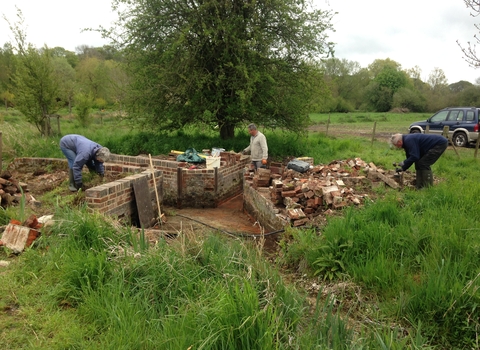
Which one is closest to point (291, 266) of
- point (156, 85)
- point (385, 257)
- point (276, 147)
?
point (385, 257)

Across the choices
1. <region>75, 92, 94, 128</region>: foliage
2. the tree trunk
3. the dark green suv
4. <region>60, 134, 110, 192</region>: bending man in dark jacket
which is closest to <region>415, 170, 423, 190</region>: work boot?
<region>60, 134, 110, 192</region>: bending man in dark jacket

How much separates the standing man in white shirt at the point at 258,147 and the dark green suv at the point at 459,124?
10127 millimetres

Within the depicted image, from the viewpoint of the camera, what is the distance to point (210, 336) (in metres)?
A: 2.09

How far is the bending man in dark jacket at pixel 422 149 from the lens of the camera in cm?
627

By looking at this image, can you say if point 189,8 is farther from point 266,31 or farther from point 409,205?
point 409,205

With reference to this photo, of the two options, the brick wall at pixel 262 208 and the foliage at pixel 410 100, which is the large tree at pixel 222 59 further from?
the foliage at pixel 410 100

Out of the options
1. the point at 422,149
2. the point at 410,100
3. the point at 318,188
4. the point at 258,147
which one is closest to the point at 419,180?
the point at 422,149

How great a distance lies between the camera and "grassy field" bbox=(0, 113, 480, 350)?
229 cm

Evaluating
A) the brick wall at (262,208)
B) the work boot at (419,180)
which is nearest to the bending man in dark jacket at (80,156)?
the brick wall at (262,208)

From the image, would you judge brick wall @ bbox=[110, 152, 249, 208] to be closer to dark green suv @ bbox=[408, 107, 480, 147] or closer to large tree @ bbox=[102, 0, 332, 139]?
large tree @ bbox=[102, 0, 332, 139]

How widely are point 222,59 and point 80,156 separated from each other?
6014 mm

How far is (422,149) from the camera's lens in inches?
253

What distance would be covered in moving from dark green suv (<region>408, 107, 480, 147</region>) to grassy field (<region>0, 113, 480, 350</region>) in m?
12.1

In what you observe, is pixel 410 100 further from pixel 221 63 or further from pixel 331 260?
pixel 331 260
